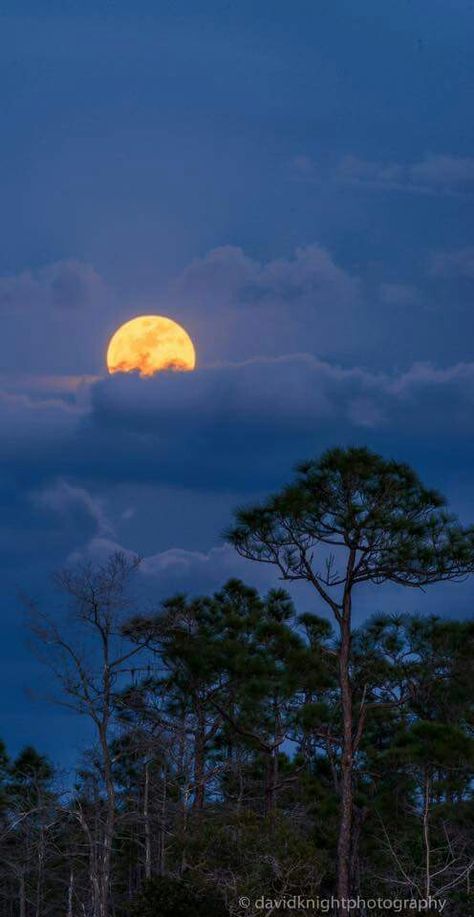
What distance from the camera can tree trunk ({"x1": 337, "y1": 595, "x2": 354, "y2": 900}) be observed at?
30547 millimetres

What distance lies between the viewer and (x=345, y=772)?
3147cm

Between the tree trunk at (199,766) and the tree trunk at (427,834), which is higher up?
the tree trunk at (199,766)

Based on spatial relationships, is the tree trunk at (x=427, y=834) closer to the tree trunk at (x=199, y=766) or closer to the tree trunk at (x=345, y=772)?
the tree trunk at (x=345, y=772)

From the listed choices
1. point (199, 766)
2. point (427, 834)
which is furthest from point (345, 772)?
point (199, 766)

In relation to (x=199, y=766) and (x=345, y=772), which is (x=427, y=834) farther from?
(x=199, y=766)

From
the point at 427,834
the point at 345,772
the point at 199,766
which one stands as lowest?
the point at 427,834

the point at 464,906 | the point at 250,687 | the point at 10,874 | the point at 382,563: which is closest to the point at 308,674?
the point at 250,687

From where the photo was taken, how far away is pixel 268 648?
120 ft

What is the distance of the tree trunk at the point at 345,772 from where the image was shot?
30547 millimetres

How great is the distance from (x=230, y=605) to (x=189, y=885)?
1401 cm

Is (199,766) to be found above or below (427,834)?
above

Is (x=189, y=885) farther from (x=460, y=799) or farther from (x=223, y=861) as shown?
(x=460, y=799)

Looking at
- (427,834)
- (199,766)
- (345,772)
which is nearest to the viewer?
(427,834)

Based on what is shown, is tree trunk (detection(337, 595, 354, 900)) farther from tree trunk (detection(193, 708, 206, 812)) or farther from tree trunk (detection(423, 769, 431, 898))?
tree trunk (detection(193, 708, 206, 812))
